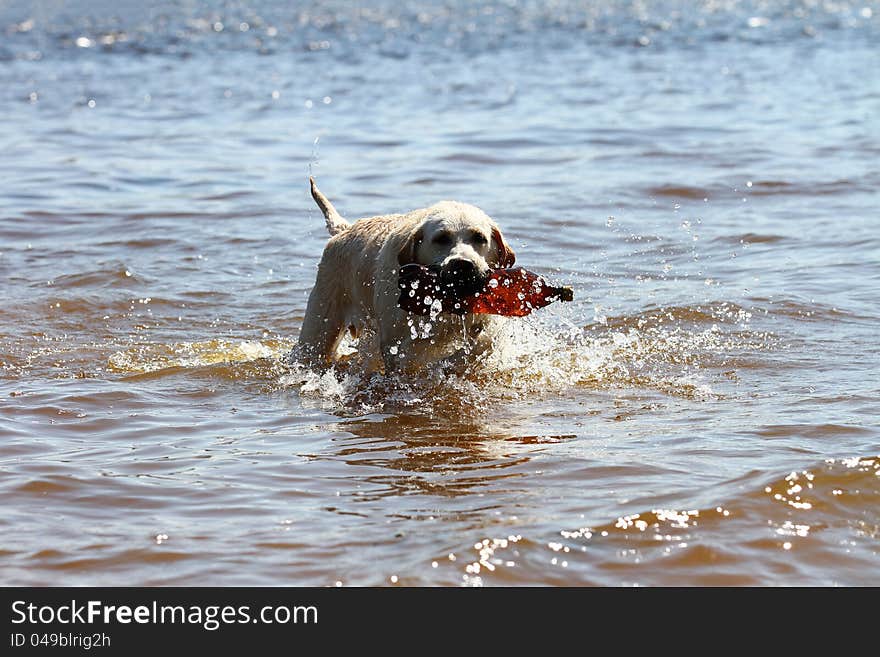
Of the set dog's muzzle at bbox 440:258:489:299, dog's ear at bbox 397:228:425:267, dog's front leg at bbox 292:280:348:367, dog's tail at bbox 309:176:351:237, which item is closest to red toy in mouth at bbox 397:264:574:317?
dog's muzzle at bbox 440:258:489:299

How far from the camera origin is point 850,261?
10836mm

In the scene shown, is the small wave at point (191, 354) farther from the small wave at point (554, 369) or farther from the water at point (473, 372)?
the small wave at point (554, 369)

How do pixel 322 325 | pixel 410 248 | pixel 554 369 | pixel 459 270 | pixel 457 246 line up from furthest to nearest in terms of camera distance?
pixel 322 325 → pixel 554 369 → pixel 410 248 → pixel 457 246 → pixel 459 270

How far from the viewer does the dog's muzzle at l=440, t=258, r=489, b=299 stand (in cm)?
689

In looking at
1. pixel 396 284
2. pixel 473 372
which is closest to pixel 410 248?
pixel 396 284

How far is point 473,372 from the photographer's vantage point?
776 cm

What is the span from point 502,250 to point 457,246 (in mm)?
413

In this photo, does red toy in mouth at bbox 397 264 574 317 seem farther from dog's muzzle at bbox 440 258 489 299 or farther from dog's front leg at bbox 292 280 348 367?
dog's front leg at bbox 292 280 348 367

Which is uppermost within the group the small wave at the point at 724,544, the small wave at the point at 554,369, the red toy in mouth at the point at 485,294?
the red toy in mouth at the point at 485,294

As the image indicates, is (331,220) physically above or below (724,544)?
above

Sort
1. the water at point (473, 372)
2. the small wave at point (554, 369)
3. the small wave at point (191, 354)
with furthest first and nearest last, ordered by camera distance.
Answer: the small wave at point (191, 354) → the small wave at point (554, 369) → the water at point (473, 372)

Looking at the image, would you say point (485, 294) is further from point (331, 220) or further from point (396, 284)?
point (331, 220)

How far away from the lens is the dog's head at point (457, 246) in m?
Result: 6.96

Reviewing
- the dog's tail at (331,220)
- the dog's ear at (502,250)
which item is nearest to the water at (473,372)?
the dog's ear at (502,250)
